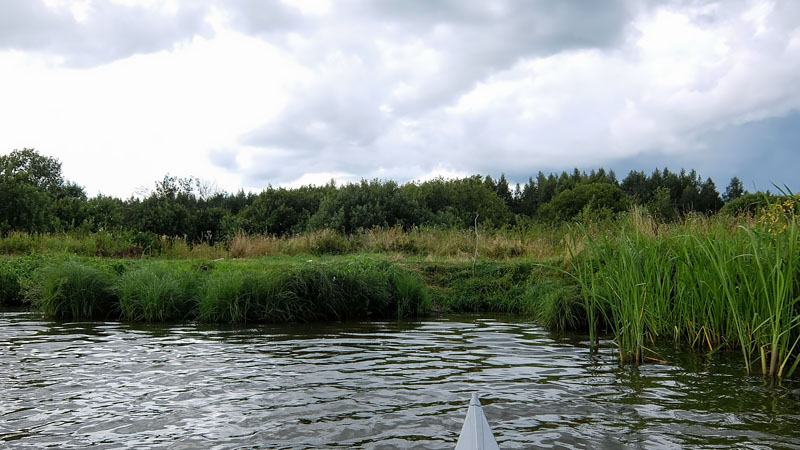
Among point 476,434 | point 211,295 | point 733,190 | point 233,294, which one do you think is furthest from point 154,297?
point 733,190

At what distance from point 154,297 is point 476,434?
981 centimetres

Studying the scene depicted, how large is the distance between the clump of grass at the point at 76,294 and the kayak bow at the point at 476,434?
1061cm

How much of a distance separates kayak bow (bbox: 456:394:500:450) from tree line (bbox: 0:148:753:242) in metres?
14.7

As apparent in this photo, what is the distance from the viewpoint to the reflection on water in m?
4.41

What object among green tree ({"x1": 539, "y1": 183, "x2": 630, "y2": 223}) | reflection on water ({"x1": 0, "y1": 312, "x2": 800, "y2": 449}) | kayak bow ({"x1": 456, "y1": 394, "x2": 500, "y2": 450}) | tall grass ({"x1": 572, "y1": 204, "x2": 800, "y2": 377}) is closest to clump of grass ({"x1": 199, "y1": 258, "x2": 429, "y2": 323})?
reflection on water ({"x1": 0, "y1": 312, "x2": 800, "y2": 449})

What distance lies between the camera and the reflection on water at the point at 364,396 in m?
4.41

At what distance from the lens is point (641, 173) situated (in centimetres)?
7931

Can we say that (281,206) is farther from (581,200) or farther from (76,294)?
(76,294)

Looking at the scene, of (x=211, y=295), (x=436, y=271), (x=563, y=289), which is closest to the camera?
(x=563, y=289)

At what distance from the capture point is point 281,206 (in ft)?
144

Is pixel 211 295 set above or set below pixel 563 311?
above

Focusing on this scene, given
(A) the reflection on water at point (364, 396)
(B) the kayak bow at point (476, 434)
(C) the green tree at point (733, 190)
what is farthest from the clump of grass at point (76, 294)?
(C) the green tree at point (733, 190)

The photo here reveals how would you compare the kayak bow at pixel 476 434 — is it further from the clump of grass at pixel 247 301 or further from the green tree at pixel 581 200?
the green tree at pixel 581 200

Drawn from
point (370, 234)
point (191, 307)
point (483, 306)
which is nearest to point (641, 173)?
point (370, 234)
